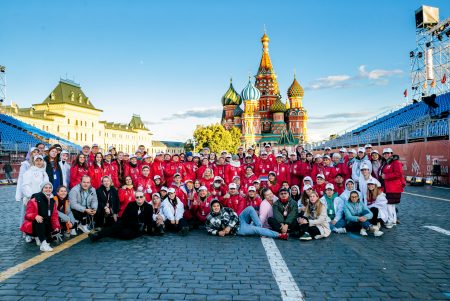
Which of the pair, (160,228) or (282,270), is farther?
(160,228)

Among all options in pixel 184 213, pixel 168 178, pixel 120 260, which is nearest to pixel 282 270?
pixel 120 260

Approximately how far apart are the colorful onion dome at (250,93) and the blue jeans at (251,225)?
8564 cm

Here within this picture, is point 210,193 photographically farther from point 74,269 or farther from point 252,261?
point 74,269

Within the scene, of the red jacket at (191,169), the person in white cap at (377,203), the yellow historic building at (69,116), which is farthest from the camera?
the yellow historic building at (69,116)

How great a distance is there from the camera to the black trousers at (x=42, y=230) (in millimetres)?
6821

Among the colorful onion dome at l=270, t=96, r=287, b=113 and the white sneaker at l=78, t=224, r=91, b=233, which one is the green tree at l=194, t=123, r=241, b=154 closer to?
the colorful onion dome at l=270, t=96, r=287, b=113

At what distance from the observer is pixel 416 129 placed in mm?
20062

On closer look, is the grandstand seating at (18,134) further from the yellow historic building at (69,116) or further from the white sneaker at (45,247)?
the yellow historic building at (69,116)

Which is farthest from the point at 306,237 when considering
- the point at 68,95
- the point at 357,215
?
the point at 68,95

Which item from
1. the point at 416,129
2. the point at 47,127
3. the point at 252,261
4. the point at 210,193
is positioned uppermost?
the point at 47,127

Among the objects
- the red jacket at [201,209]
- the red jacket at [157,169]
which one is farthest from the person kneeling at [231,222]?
the red jacket at [157,169]

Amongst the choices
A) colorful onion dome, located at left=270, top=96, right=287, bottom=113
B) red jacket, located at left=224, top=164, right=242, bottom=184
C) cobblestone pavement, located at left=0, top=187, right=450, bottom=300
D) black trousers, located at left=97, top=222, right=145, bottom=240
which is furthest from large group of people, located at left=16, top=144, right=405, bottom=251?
colorful onion dome, located at left=270, top=96, right=287, bottom=113

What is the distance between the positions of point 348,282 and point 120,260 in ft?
11.9

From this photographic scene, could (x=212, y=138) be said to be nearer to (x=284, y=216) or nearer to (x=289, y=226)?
(x=284, y=216)
